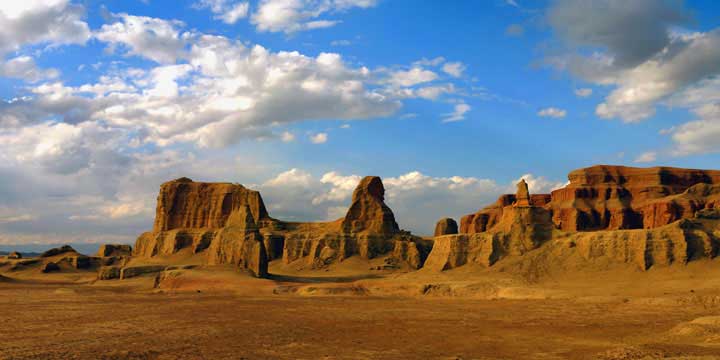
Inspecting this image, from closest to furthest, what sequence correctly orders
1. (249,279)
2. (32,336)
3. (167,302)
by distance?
(32,336), (167,302), (249,279)

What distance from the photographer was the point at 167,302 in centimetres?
3669

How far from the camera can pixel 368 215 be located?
7069 cm

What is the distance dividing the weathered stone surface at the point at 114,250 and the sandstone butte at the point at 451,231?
22cm

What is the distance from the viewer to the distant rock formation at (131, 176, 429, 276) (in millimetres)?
60219

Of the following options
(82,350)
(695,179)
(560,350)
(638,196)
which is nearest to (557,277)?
(560,350)

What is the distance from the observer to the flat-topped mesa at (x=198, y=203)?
3327 inches

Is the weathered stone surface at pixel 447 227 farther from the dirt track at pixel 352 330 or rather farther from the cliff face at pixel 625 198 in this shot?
the dirt track at pixel 352 330

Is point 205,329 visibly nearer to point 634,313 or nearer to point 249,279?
point 634,313

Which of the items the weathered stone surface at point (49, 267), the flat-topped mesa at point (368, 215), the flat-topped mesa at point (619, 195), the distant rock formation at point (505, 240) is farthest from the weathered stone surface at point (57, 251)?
the flat-topped mesa at point (619, 195)

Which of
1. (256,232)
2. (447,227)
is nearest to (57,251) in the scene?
(256,232)

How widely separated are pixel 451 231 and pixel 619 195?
144ft

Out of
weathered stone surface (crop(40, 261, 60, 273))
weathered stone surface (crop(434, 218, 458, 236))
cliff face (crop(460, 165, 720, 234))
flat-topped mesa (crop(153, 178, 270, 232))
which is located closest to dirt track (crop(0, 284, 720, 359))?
weathered stone surface (crop(40, 261, 60, 273))

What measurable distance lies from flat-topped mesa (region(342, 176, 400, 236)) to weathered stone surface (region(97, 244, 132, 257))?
161 ft

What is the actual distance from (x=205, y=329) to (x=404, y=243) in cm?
4401
